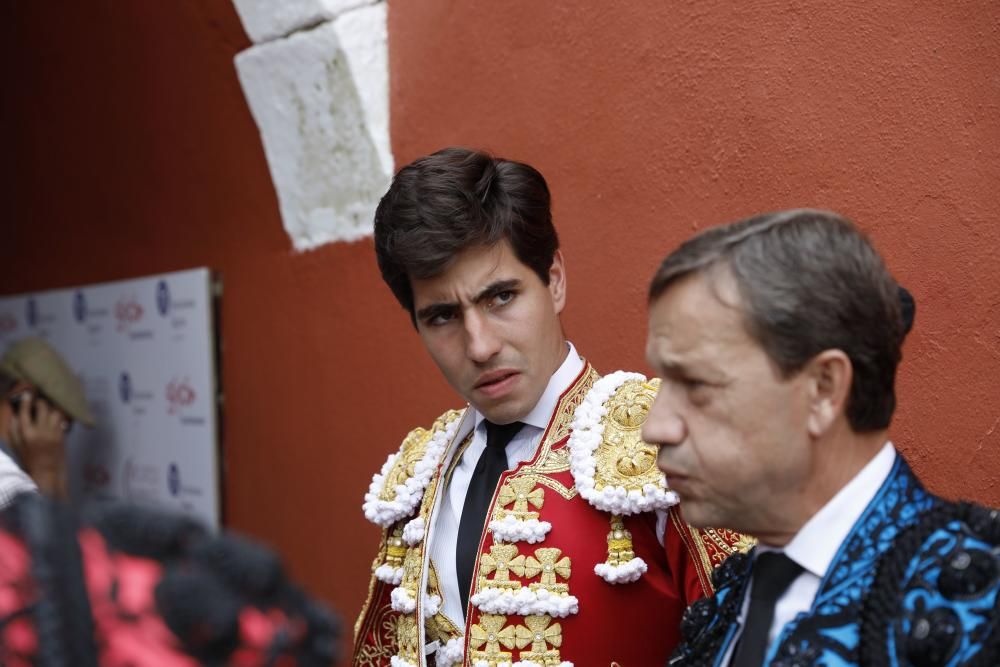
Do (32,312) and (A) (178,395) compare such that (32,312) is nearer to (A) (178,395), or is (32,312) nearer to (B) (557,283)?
(A) (178,395)

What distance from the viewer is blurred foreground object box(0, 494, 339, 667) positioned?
80 cm

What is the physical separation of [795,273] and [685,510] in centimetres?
32

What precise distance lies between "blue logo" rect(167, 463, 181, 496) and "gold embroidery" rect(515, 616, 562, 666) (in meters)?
3.04

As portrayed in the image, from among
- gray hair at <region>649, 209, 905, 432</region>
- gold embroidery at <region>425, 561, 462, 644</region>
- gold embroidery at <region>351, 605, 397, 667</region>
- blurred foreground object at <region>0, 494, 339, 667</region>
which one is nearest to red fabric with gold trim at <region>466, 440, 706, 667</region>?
gold embroidery at <region>425, 561, 462, 644</region>

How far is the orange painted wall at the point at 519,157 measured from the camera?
202 cm

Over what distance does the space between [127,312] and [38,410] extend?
540mm

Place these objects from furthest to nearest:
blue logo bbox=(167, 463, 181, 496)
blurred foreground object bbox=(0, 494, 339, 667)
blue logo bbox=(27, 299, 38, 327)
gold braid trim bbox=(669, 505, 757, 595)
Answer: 1. blue logo bbox=(27, 299, 38, 327)
2. blue logo bbox=(167, 463, 181, 496)
3. gold braid trim bbox=(669, 505, 757, 595)
4. blurred foreground object bbox=(0, 494, 339, 667)

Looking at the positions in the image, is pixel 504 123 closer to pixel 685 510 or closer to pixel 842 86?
pixel 842 86

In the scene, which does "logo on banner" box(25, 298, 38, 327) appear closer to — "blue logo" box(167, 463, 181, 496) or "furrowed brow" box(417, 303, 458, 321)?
"blue logo" box(167, 463, 181, 496)

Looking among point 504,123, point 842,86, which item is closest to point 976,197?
point 842,86

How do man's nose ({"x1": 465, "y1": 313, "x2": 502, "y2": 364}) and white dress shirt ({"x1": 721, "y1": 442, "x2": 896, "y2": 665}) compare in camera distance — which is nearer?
white dress shirt ({"x1": 721, "y1": 442, "x2": 896, "y2": 665})

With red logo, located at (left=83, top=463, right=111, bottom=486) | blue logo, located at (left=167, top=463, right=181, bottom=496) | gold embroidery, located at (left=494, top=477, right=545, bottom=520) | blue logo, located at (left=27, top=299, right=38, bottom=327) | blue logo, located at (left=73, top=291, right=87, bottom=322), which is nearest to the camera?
gold embroidery, located at (left=494, top=477, right=545, bottom=520)

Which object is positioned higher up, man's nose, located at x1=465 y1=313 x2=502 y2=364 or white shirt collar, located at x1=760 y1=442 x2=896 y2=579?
man's nose, located at x1=465 y1=313 x2=502 y2=364

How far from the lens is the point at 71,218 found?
519cm
